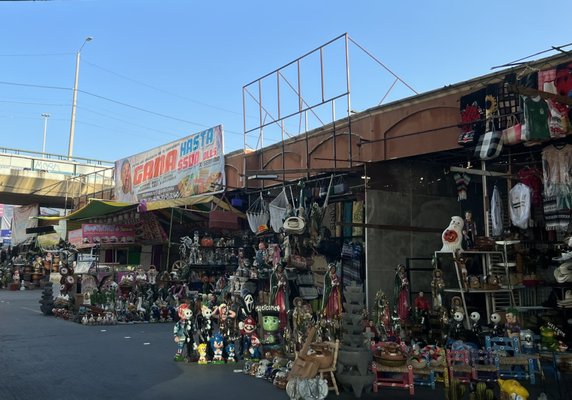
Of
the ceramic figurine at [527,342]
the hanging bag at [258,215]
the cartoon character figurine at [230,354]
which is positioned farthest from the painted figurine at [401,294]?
the hanging bag at [258,215]

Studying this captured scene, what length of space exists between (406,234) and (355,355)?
15.5ft

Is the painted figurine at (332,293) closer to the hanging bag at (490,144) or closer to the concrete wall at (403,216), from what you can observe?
the concrete wall at (403,216)

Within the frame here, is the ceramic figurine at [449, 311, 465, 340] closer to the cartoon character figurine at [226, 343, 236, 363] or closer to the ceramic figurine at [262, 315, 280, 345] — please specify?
the ceramic figurine at [262, 315, 280, 345]

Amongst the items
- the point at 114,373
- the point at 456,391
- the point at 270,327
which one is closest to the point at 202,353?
the point at 270,327

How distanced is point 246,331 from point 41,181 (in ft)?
76.5

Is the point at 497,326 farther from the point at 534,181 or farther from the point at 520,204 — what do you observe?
the point at 534,181

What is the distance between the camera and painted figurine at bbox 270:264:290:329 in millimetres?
9498

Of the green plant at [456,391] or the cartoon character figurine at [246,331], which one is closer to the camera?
the green plant at [456,391]

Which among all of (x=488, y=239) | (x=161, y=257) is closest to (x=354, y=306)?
(x=488, y=239)

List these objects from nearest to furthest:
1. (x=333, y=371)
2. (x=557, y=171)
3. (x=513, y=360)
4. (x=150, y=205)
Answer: (x=333, y=371) → (x=513, y=360) → (x=557, y=171) → (x=150, y=205)

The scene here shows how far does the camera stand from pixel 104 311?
1344 centimetres

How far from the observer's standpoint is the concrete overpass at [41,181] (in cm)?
2628

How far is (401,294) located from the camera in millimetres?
9180

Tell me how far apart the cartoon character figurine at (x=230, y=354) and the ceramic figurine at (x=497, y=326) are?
4.12 meters
